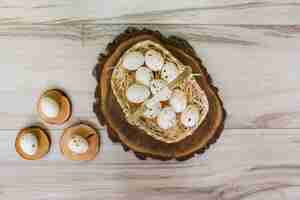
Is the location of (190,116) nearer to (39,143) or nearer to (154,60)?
(154,60)

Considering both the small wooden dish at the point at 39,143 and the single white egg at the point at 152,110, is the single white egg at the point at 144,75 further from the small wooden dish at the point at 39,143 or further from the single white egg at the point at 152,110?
the small wooden dish at the point at 39,143

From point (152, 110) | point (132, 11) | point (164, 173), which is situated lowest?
point (164, 173)

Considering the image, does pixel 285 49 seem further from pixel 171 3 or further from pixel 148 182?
pixel 148 182

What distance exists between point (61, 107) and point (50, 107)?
0.03 metres

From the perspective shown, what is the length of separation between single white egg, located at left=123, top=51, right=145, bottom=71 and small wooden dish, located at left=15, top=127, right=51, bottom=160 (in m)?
0.21

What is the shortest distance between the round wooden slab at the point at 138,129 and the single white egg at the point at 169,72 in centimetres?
4

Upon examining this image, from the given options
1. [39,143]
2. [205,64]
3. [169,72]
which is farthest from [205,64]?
[39,143]

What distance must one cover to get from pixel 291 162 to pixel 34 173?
50 cm

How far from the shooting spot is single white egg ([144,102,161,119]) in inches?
32.4

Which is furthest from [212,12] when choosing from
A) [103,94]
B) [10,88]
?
[10,88]

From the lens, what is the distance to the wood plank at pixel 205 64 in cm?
88

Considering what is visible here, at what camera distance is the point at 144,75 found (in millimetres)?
823

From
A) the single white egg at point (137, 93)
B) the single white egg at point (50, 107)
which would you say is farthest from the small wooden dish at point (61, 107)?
the single white egg at point (137, 93)

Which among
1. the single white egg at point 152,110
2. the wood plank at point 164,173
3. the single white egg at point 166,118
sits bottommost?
the wood plank at point 164,173
